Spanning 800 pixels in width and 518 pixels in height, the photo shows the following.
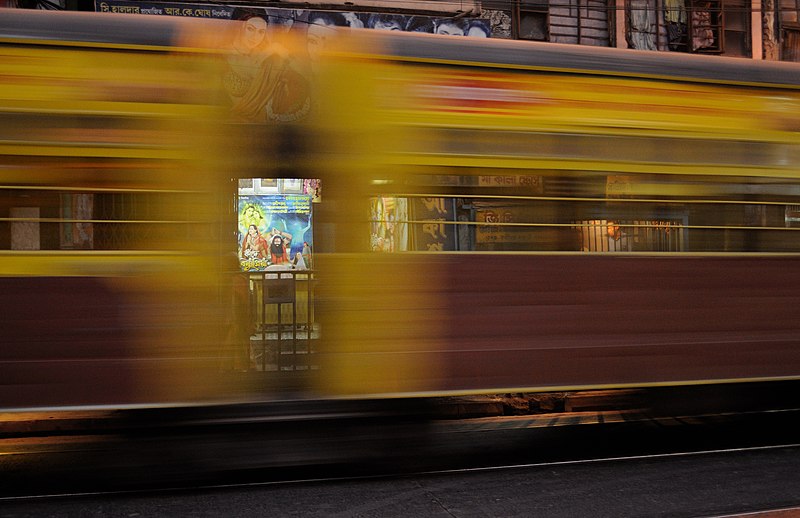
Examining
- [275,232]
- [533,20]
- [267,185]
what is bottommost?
[275,232]

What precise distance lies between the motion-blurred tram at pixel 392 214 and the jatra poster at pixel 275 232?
221mm

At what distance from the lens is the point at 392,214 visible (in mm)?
5156

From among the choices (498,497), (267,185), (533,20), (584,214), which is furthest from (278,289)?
(533,20)

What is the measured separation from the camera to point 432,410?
17.9 ft

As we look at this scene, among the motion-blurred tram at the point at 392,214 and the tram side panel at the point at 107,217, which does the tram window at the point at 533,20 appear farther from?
the tram side panel at the point at 107,217

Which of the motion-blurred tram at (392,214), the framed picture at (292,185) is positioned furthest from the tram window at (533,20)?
the framed picture at (292,185)

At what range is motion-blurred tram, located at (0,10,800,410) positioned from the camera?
4.75m

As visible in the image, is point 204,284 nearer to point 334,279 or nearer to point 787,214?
point 334,279

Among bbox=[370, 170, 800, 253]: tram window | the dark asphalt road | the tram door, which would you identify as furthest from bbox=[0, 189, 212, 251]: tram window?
the dark asphalt road

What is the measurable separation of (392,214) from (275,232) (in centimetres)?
177

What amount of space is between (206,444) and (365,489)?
111 cm

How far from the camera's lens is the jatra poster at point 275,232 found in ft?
18.0

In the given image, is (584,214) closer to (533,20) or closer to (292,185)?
(292,185)

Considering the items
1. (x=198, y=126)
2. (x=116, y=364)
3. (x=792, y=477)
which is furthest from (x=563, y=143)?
(x=116, y=364)
